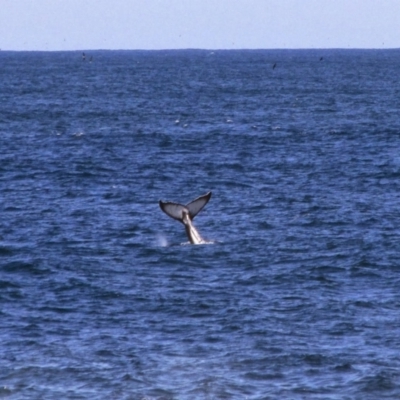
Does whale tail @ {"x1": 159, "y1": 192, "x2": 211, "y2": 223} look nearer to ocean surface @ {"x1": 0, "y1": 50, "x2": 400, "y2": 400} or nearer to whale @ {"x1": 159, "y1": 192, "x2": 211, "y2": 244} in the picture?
whale @ {"x1": 159, "y1": 192, "x2": 211, "y2": 244}

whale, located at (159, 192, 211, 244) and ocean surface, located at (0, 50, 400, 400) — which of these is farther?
whale, located at (159, 192, 211, 244)

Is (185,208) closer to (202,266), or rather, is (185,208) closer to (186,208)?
(186,208)

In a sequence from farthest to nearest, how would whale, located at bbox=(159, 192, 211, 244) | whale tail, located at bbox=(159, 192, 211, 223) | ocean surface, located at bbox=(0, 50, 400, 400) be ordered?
whale tail, located at bbox=(159, 192, 211, 223), whale, located at bbox=(159, 192, 211, 244), ocean surface, located at bbox=(0, 50, 400, 400)

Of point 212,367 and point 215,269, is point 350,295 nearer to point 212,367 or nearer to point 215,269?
point 215,269

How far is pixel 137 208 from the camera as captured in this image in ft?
149

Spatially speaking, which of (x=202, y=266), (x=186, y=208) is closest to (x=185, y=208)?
(x=186, y=208)

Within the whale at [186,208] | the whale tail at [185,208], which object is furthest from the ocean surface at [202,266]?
the whale tail at [185,208]

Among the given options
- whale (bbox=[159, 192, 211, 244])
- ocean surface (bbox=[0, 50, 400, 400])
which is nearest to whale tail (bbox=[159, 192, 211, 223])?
whale (bbox=[159, 192, 211, 244])

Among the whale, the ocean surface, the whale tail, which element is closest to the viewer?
the ocean surface

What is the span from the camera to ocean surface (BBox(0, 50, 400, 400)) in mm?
23266

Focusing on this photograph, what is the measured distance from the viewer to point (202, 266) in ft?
111

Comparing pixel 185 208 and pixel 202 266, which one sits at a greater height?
pixel 185 208

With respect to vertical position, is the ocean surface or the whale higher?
the whale

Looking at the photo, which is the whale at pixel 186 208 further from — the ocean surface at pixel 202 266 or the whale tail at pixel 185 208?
the ocean surface at pixel 202 266
